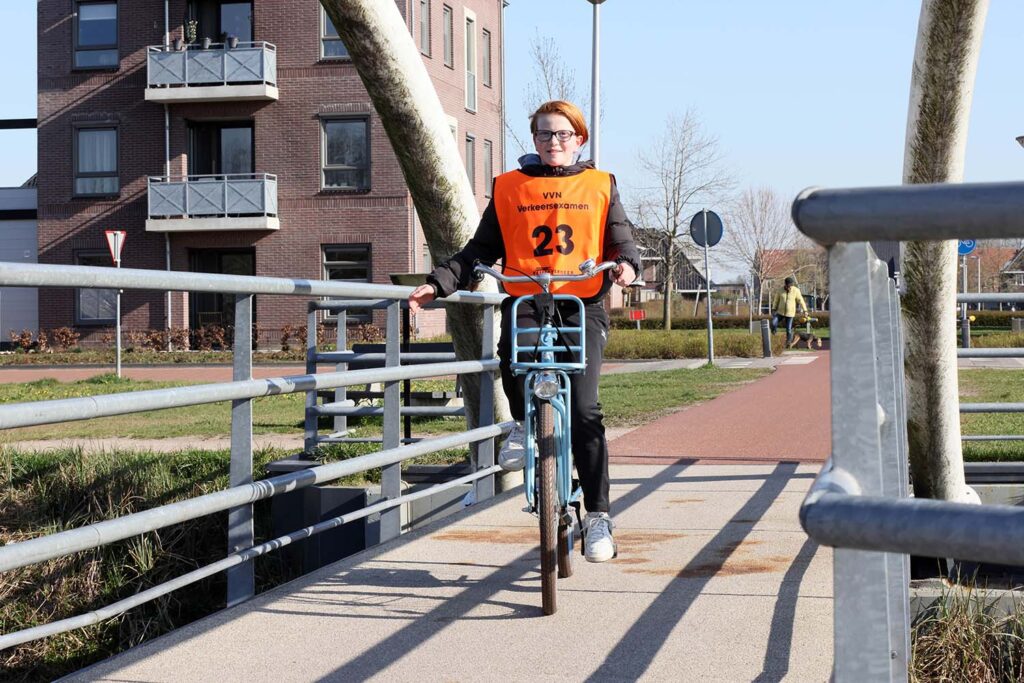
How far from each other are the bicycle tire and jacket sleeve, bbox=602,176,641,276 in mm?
647

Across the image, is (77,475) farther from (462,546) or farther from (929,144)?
(929,144)

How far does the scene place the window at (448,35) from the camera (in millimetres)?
36191

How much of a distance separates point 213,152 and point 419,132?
1198 inches

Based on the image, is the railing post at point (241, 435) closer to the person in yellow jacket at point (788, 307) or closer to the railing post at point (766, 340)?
the railing post at point (766, 340)

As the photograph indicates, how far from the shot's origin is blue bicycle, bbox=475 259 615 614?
4.63 metres

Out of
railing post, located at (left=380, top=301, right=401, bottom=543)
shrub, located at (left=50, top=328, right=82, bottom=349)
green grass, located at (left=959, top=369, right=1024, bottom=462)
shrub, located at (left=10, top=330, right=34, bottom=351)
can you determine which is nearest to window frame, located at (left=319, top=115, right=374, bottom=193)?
shrub, located at (left=50, top=328, right=82, bottom=349)

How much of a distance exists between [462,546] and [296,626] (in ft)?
4.69

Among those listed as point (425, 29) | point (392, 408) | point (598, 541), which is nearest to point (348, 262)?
point (425, 29)

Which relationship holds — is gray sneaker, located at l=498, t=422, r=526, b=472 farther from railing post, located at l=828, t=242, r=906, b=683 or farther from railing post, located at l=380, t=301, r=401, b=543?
railing post, located at l=828, t=242, r=906, b=683

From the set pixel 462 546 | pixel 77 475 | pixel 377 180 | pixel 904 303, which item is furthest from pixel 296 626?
pixel 377 180

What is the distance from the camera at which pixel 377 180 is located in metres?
34.2

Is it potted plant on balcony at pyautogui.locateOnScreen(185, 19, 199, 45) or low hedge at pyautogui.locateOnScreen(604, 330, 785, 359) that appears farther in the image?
potted plant on balcony at pyautogui.locateOnScreen(185, 19, 199, 45)

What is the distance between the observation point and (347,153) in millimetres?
34469

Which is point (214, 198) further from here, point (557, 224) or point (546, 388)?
point (546, 388)
